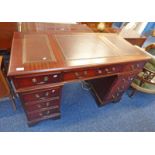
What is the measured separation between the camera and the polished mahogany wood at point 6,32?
171 centimetres

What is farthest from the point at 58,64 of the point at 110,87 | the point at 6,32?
the point at 6,32

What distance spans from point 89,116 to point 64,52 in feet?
2.96

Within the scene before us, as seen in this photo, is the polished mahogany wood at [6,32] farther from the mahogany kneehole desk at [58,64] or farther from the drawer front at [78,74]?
the drawer front at [78,74]

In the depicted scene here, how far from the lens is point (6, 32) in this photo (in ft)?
5.89

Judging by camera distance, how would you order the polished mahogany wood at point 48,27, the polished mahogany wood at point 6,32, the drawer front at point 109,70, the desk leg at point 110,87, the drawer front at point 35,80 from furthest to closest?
the polished mahogany wood at point 6,32 → the polished mahogany wood at point 48,27 → the desk leg at point 110,87 → the drawer front at point 109,70 → the drawer front at point 35,80

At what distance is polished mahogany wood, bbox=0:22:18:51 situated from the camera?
1.71m

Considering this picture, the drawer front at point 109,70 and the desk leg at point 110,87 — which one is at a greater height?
the drawer front at point 109,70

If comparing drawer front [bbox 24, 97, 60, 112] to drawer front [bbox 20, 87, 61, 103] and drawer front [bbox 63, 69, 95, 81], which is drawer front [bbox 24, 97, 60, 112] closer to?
drawer front [bbox 20, 87, 61, 103]

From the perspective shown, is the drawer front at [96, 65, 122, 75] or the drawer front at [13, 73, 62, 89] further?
the drawer front at [96, 65, 122, 75]

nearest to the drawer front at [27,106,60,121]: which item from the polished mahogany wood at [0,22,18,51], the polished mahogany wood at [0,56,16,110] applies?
the polished mahogany wood at [0,56,16,110]

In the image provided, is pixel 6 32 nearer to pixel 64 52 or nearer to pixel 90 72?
pixel 64 52

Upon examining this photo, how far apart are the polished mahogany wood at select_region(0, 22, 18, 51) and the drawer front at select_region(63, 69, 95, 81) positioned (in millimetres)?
1223

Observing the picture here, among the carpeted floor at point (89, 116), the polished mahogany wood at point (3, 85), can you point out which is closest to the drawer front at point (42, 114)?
the carpeted floor at point (89, 116)
